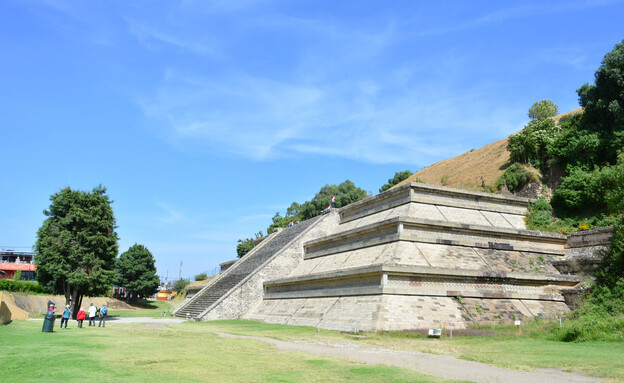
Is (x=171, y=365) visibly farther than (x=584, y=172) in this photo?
No

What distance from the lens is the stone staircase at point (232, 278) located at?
28.2 meters

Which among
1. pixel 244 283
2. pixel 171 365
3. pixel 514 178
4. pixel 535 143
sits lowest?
pixel 171 365

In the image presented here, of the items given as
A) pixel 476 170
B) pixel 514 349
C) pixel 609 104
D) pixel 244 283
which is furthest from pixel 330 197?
pixel 514 349

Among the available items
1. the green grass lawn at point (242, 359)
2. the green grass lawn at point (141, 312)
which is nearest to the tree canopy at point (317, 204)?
the green grass lawn at point (141, 312)

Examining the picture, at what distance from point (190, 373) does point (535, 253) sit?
19.9 metres

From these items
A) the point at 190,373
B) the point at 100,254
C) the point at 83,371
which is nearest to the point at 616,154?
the point at 190,373

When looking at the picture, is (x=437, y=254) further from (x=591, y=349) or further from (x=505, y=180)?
(x=505, y=180)

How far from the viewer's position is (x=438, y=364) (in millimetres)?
9664

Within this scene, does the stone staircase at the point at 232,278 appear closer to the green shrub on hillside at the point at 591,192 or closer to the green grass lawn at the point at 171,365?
the green grass lawn at the point at 171,365

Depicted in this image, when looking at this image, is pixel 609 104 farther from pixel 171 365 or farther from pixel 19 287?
pixel 19 287

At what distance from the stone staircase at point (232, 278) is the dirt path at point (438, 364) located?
15273 mm

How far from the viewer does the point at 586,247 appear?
22031 millimetres

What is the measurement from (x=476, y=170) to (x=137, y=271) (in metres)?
40.7

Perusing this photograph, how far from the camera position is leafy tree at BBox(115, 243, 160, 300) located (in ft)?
176
